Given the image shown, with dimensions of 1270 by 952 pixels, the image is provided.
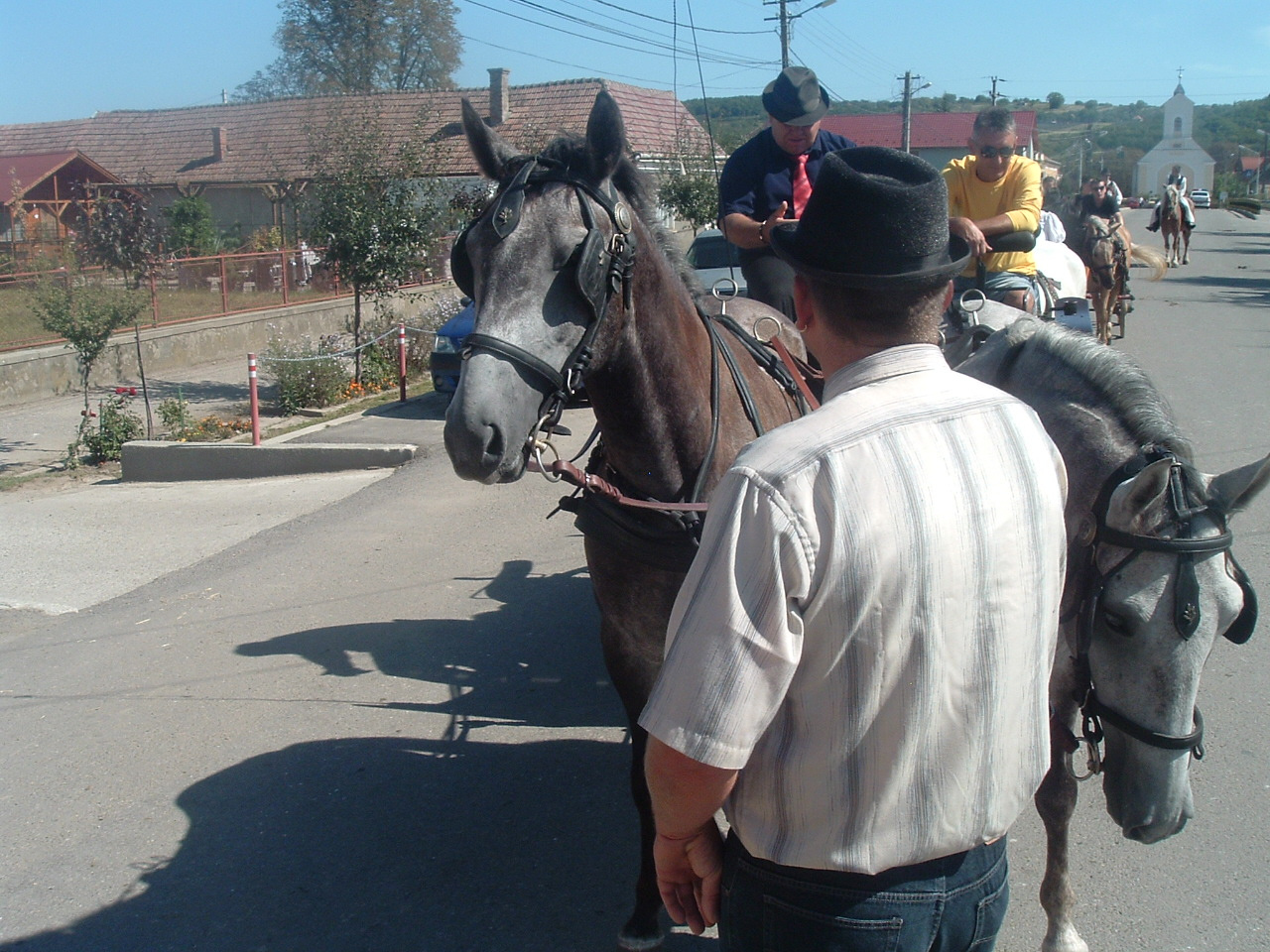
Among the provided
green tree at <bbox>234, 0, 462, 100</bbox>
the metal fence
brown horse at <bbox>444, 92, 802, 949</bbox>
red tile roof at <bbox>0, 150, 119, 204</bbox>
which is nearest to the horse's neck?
brown horse at <bbox>444, 92, 802, 949</bbox>

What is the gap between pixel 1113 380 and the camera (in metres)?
2.91

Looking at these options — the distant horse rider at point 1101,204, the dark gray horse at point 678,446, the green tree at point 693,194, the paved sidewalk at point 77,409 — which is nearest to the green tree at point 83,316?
the paved sidewalk at point 77,409

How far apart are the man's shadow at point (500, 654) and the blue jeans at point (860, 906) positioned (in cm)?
310

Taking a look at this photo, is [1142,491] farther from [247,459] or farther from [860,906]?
[247,459]

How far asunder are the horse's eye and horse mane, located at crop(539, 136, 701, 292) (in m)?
1.60

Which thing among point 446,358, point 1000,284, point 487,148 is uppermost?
point 487,148

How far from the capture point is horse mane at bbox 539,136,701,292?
280 centimetres

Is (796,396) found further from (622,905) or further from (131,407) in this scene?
(131,407)

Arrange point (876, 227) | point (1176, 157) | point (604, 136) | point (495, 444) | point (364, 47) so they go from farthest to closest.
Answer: point (1176, 157) < point (364, 47) < point (604, 136) < point (495, 444) < point (876, 227)

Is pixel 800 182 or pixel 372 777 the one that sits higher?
pixel 800 182

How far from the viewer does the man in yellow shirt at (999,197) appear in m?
5.26

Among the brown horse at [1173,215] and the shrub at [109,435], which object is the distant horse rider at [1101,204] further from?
the shrub at [109,435]

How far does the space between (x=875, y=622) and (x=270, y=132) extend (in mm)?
39159

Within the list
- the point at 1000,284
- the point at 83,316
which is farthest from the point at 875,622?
the point at 83,316
